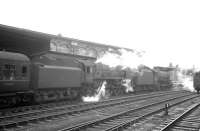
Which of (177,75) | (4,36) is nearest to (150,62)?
(177,75)

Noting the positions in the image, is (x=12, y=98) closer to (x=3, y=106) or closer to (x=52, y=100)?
(x=3, y=106)

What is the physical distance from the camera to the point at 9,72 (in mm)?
→ 12453

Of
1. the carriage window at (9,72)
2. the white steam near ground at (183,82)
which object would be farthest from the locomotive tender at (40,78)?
the white steam near ground at (183,82)

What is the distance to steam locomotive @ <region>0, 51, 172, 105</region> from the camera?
41.0 feet

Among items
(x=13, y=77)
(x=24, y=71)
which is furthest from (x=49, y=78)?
(x=13, y=77)

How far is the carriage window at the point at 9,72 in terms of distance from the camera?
480 inches

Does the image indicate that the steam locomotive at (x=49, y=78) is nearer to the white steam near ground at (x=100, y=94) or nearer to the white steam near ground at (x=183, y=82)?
the white steam near ground at (x=100, y=94)

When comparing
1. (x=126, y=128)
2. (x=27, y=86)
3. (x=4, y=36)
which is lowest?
(x=126, y=128)

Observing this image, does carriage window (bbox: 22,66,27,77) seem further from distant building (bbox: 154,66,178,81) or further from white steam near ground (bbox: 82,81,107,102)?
distant building (bbox: 154,66,178,81)

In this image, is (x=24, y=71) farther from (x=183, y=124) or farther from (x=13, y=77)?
(x=183, y=124)

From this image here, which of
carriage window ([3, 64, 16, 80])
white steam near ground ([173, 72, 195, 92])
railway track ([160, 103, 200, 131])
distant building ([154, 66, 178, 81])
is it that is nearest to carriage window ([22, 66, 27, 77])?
carriage window ([3, 64, 16, 80])

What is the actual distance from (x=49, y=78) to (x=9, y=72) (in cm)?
302

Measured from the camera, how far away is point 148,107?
13.7 m

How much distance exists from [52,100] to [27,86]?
312 centimetres
